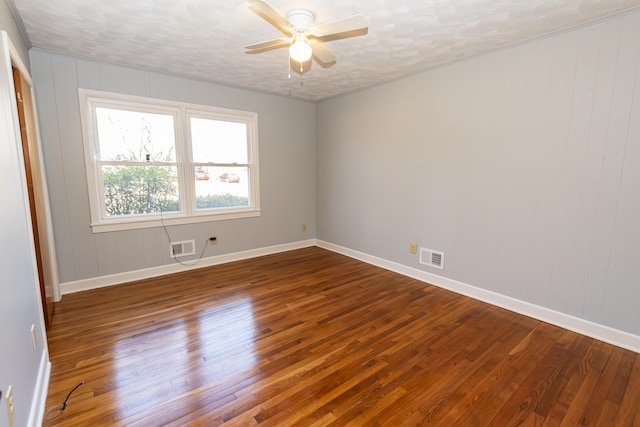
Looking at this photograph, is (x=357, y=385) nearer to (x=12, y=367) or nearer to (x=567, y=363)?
(x=567, y=363)

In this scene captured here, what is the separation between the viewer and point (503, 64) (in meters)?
2.78

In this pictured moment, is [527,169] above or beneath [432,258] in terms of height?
above

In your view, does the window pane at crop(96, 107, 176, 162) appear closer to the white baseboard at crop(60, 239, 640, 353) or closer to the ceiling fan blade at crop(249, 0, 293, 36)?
the white baseboard at crop(60, 239, 640, 353)

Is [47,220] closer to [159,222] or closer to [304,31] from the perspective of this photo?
[159,222]

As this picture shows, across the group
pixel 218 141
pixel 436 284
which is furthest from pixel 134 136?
pixel 436 284

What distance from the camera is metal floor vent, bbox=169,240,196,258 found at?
384 centimetres

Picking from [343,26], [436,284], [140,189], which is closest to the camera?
[343,26]

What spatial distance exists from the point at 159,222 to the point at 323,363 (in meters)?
2.75

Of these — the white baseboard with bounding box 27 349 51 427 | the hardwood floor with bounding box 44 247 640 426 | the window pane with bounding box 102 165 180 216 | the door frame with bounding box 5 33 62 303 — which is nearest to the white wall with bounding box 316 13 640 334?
the hardwood floor with bounding box 44 247 640 426

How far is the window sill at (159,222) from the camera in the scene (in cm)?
334

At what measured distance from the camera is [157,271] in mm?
3736

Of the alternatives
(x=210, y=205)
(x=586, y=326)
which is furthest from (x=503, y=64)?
(x=210, y=205)

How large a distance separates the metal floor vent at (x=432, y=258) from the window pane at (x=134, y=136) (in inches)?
132

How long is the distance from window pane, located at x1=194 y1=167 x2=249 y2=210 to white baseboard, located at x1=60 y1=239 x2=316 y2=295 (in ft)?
2.44
